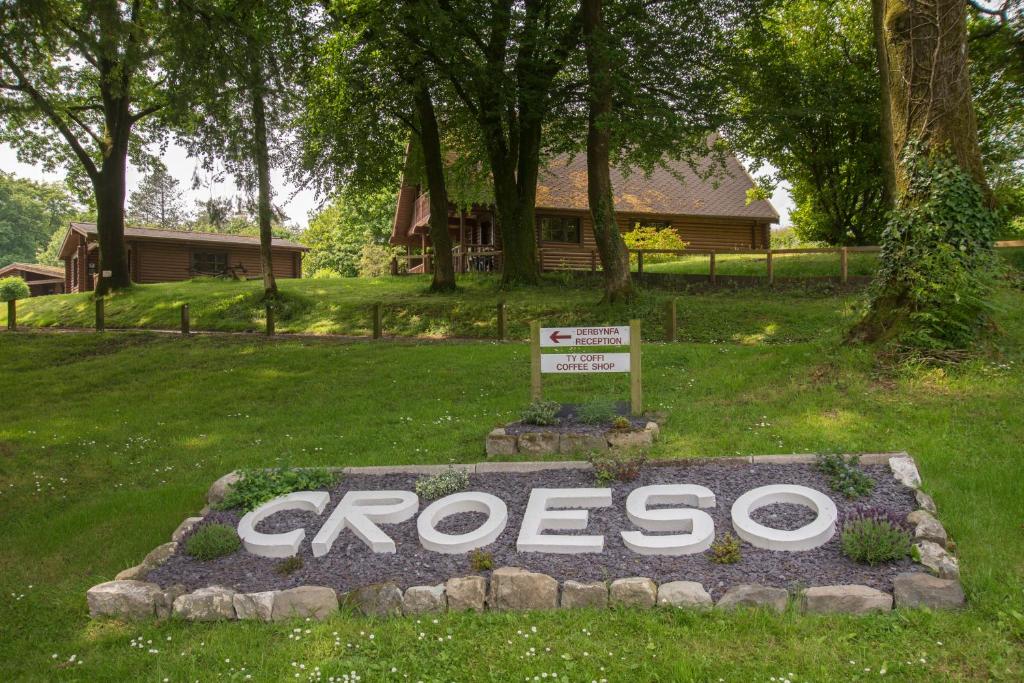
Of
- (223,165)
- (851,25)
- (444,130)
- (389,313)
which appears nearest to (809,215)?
(851,25)

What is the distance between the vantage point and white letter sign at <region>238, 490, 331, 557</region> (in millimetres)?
5773

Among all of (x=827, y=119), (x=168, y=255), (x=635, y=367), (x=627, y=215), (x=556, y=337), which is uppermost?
(x=827, y=119)

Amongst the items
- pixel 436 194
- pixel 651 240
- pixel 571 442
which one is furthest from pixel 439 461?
pixel 651 240

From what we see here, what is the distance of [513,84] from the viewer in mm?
18297

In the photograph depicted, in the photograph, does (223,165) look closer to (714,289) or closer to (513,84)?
(513,84)

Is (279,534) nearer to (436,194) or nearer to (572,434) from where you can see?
(572,434)

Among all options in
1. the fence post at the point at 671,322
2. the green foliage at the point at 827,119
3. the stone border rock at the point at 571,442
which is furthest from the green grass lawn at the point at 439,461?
the green foliage at the point at 827,119

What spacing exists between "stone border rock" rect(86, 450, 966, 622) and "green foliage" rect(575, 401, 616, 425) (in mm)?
2941

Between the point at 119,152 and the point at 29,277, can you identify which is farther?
the point at 29,277

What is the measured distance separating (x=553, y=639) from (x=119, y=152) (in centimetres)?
2813

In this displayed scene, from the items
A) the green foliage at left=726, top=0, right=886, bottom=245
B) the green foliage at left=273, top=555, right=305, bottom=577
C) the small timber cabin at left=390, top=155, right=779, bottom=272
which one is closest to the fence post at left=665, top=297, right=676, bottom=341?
the green foliage at left=726, top=0, right=886, bottom=245

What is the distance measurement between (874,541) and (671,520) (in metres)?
1.41

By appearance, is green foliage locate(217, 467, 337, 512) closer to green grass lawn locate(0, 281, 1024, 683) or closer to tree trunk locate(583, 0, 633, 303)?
green grass lawn locate(0, 281, 1024, 683)

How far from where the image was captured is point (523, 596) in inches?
193
